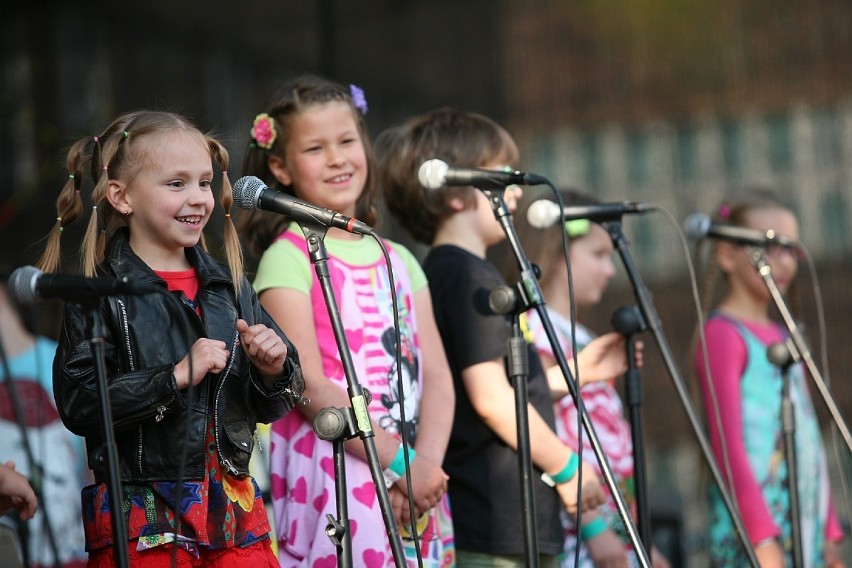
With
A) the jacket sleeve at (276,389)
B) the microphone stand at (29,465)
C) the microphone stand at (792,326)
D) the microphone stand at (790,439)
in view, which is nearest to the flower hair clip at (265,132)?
the jacket sleeve at (276,389)

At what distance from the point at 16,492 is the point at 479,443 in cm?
115

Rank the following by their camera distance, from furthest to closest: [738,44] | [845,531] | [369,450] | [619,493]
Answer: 1. [738,44]
2. [845,531]
3. [619,493]
4. [369,450]

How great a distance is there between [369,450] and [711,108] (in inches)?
269

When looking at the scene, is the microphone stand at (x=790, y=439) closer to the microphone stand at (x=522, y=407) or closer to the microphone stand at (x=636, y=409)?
the microphone stand at (x=636, y=409)

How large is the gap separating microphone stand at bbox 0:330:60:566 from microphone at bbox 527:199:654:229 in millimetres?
1290

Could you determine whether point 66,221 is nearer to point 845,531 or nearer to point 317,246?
point 317,246

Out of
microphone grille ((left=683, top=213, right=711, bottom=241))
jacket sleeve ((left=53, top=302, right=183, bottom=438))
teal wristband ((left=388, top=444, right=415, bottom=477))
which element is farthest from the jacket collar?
microphone grille ((left=683, top=213, right=711, bottom=241))

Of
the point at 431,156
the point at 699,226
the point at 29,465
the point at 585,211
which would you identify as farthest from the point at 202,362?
the point at 699,226

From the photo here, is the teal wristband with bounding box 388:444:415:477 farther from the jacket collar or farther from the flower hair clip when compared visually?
the flower hair clip

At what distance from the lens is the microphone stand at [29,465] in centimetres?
289

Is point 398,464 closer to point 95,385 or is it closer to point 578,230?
point 95,385

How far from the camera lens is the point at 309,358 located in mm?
2529

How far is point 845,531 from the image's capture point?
404cm

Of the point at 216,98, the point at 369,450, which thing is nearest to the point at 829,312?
Answer: the point at 216,98
